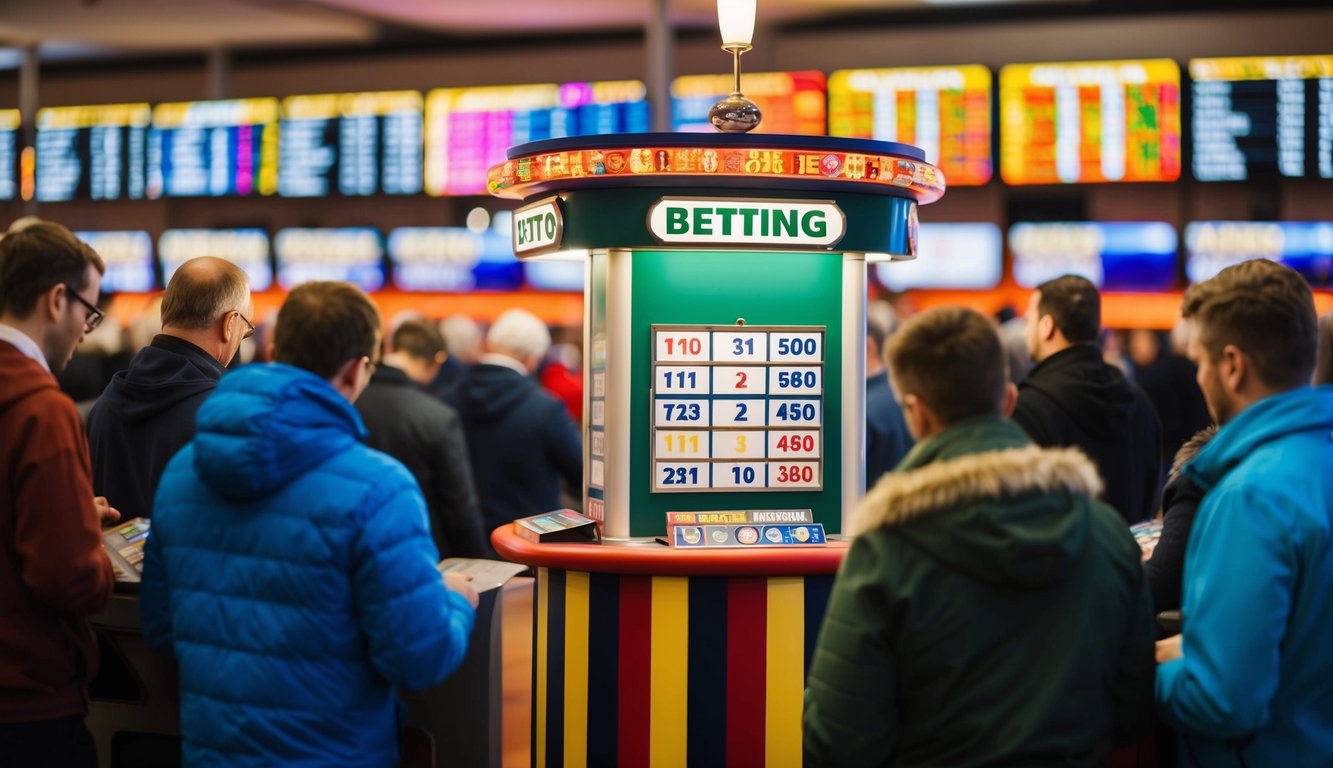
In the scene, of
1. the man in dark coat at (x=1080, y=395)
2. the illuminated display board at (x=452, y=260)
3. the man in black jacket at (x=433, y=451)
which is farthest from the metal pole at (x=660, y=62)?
the man in dark coat at (x=1080, y=395)

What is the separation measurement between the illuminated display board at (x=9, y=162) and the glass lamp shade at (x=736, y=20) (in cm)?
993

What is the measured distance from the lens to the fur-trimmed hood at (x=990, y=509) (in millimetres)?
1966

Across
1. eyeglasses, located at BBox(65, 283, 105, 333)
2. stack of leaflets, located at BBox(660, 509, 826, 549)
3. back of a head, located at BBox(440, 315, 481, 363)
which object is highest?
back of a head, located at BBox(440, 315, 481, 363)

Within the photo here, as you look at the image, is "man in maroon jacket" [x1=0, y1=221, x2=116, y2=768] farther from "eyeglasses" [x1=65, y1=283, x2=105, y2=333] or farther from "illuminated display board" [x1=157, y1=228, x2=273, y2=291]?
"illuminated display board" [x1=157, y1=228, x2=273, y2=291]

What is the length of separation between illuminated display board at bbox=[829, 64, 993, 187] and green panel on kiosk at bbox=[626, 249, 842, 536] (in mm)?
5588

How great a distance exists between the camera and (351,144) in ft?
34.9

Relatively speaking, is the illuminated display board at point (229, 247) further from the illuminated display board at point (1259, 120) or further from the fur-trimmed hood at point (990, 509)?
the fur-trimmed hood at point (990, 509)

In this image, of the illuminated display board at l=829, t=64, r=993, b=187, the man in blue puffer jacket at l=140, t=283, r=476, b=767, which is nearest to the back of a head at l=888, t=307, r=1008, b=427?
the man in blue puffer jacket at l=140, t=283, r=476, b=767

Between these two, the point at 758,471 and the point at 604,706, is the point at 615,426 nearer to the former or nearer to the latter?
the point at 758,471

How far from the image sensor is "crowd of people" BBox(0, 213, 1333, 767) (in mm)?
2016

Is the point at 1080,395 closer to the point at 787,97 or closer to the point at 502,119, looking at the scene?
the point at 787,97

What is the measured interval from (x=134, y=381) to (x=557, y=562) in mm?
1179

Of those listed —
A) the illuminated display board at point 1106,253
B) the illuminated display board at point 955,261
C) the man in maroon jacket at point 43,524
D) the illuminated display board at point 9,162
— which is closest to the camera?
the man in maroon jacket at point 43,524

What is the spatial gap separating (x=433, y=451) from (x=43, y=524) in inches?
108
